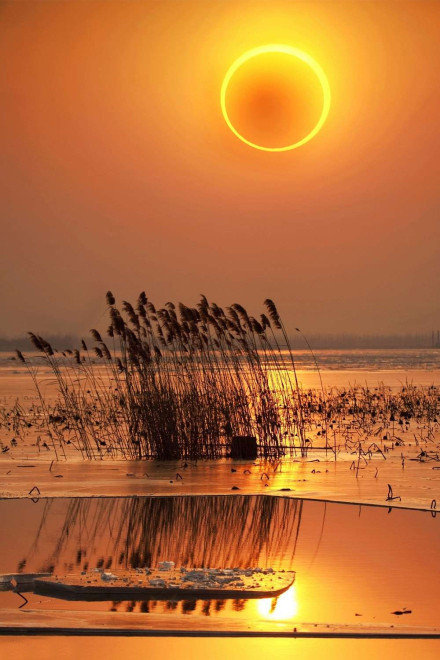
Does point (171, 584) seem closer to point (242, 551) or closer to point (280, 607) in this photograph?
point (280, 607)

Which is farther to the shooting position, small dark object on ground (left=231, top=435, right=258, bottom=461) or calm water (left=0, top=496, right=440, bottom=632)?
small dark object on ground (left=231, top=435, right=258, bottom=461)

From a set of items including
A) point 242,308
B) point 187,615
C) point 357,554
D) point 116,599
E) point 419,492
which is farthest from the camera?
point 242,308

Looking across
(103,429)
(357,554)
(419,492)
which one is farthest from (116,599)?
(103,429)

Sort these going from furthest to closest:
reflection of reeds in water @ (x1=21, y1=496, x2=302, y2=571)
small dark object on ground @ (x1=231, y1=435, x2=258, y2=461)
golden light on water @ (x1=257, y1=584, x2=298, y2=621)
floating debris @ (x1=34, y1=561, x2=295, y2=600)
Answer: small dark object on ground @ (x1=231, y1=435, x2=258, y2=461), reflection of reeds in water @ (x1=21, y1=496, x2=302, y2=571), floating debris @ (x1=34, y1=561, x2=295, y2=600), golden light on water @ (x1=257, y1=584, x2=298, y2=621)

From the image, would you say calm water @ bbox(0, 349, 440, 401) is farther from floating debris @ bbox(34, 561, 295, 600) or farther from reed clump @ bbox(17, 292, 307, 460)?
floating debris @ bbox(34, 561, 295, 600)

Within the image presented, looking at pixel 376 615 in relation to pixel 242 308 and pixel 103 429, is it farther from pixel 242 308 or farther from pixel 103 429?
pixel 103 429

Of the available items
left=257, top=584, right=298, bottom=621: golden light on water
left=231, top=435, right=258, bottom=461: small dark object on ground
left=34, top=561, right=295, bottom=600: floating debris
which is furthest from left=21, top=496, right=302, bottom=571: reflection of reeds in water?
left=231, top=435, right=258, bottom=461: small dark object on ground

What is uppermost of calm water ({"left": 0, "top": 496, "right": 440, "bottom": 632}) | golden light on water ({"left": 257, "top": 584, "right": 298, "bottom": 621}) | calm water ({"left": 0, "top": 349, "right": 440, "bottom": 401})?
calm water ({"left": 0, "top": 349, "right": 440, "bottom": 401})

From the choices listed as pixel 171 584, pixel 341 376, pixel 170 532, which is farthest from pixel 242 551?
pixel 341 376

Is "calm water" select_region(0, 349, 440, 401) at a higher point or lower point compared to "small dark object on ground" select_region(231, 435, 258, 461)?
higher
